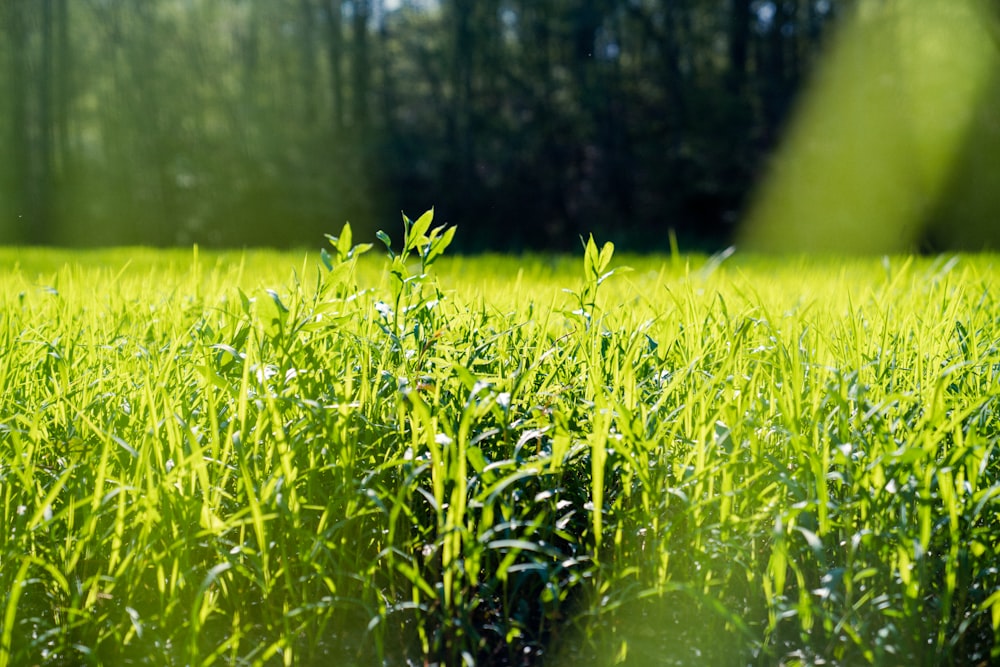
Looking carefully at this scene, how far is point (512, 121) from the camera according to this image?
13055 mm

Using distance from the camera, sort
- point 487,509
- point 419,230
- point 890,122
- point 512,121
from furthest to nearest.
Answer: point 512,121 → point 890,122 → point 419,230 → point 487,509

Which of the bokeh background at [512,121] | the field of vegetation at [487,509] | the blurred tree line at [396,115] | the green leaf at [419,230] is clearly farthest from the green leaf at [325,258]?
the blurred tree line at [396,115]

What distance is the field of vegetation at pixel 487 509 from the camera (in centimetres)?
135

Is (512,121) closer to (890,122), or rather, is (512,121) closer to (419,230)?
(890,122)

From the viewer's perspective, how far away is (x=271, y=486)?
1381 millimetres

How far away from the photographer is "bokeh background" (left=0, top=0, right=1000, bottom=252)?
38.6 ft

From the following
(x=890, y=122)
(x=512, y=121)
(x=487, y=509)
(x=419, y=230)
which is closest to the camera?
(x=487, y=509)

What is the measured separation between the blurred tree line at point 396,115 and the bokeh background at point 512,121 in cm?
4

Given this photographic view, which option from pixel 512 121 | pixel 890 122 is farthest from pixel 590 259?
pixel 512 121

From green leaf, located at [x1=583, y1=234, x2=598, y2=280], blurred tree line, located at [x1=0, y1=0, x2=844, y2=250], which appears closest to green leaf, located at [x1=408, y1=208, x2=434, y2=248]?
green leaf, located at [x1=583, y1=234, x2=598, y2=280]

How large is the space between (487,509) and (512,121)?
12208mm

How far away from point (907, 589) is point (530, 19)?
1262 cm

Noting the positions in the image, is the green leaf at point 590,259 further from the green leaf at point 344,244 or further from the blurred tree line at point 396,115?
the blurred tree line at point 396,115

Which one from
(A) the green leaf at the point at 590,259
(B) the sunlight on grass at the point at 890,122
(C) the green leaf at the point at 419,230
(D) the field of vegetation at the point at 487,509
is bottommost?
(D) the field of vegetation at the point at 487,509
